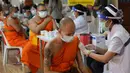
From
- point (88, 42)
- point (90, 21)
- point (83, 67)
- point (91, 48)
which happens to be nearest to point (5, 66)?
point (90, 21)

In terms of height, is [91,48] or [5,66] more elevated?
[91,48]

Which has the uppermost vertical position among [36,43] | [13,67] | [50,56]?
[50,56]

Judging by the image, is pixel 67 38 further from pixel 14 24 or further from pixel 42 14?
pixel 14 24

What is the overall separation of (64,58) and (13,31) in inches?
116

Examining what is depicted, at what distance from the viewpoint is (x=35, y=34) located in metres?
4.57

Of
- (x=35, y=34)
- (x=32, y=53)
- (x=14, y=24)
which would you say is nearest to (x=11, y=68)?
(x=14, y=24)

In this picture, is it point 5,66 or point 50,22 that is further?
point 5,66

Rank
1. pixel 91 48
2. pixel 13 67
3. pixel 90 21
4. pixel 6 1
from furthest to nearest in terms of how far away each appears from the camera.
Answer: pixel 6 1, pixel 13 67, pixel 90 21, pixel 91 48

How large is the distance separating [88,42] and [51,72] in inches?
42.6

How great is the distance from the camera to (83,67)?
268cm

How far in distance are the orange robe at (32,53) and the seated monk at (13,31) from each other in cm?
67

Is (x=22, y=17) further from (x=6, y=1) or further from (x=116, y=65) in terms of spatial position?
(x=116, y=65)

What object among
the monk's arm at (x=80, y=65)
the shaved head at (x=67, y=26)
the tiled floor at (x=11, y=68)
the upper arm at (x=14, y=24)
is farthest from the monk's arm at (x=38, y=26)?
the shaved head at (x=67, y=26)

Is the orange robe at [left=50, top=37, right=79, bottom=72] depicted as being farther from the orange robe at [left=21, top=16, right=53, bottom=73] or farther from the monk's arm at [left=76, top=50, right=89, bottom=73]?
the orange robe at [left=21, top=16, right=53, bottom=73]
